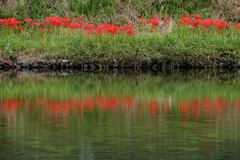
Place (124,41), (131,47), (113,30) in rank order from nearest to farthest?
(113,30) < (131,47) < (124,41)

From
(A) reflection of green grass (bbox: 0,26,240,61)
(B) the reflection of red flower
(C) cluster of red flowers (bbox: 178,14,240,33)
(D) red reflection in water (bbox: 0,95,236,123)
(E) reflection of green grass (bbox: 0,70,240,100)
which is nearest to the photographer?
(B) the reflection of red flower

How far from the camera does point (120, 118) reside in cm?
870

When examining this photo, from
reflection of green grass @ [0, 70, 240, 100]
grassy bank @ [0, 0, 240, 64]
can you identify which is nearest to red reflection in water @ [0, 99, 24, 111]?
reflection of green grass @ [0, 70, 240, 100]

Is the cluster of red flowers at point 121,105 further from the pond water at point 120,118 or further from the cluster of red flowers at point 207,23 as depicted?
the cluster of red flowers at point 207,23

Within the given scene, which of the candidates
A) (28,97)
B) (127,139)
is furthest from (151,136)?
(28,97)

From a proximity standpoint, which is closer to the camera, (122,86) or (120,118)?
(120,118)

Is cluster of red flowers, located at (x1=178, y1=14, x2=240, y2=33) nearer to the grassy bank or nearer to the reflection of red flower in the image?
the grassy bank

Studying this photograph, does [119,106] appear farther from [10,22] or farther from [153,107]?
[10,22]

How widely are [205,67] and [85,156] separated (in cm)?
1360

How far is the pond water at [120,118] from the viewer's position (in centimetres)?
635

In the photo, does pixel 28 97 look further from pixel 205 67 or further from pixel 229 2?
pixel 229 2

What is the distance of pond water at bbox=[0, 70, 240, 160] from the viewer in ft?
A: 20.8

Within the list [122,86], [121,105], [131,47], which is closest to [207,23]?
[131,47]

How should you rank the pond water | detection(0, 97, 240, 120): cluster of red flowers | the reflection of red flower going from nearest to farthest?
1. the pond water
2. the reflection of red flower
3. detection(0, 97, 240, 120): cluster of red flowers
